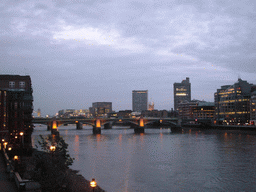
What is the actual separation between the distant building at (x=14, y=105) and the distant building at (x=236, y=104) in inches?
5043

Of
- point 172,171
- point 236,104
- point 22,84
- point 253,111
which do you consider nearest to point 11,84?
point 22,84

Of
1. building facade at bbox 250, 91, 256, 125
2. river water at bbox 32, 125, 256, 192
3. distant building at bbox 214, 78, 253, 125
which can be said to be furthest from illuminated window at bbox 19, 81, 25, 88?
distant building at bbox 214, 78, 253, 125

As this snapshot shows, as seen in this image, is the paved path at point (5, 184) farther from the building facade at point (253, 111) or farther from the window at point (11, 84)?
the building facade at point (253, 111)

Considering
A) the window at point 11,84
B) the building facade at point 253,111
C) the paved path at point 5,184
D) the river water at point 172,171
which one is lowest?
the river water at point 172,171

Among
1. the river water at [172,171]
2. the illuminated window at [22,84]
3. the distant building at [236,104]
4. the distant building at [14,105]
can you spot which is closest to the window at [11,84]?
the distant building at [14,105]

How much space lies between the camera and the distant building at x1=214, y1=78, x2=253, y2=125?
174 meters

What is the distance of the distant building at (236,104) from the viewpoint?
17375 centimetres

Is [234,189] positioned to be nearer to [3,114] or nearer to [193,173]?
[193,173]

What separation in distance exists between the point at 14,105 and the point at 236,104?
139 meters

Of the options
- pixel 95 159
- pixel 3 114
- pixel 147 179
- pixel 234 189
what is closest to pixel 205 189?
pixel 234 189

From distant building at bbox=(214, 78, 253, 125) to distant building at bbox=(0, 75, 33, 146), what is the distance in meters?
128

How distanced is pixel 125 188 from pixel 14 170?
525 inches

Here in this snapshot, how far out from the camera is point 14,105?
251 feet

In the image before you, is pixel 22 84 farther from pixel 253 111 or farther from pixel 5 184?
pixel 253 111
